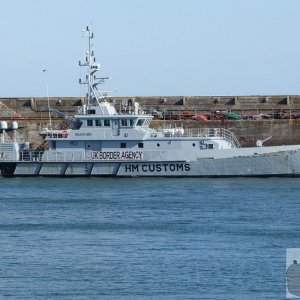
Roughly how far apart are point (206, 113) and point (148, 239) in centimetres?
3613

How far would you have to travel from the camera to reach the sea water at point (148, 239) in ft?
97.7

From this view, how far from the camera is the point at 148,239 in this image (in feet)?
119

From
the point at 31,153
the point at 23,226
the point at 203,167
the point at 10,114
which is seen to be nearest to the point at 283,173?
the point at 203,167

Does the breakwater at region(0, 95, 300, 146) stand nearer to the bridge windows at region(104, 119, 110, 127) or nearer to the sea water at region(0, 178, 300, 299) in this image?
the bridge windows at region(104, 119, 110, 127)

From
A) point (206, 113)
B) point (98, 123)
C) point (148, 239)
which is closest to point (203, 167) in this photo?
point (98, 123)

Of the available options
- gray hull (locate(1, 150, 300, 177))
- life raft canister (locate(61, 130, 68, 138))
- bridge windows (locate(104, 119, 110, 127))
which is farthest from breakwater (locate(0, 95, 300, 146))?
bridge windows (locate(104, 119, 110, 127))

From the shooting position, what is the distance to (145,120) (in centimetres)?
5516

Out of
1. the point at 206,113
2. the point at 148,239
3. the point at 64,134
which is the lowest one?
the point at 148,239

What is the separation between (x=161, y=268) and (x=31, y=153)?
25.5 metres

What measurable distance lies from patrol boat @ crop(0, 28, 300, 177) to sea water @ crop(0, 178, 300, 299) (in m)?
2.01

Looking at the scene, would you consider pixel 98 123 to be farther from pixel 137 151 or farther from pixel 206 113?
pixel 206 113

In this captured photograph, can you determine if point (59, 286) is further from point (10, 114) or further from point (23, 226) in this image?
point (10, 114)

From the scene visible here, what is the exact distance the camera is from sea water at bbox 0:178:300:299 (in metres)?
29.8

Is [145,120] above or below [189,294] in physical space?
above
